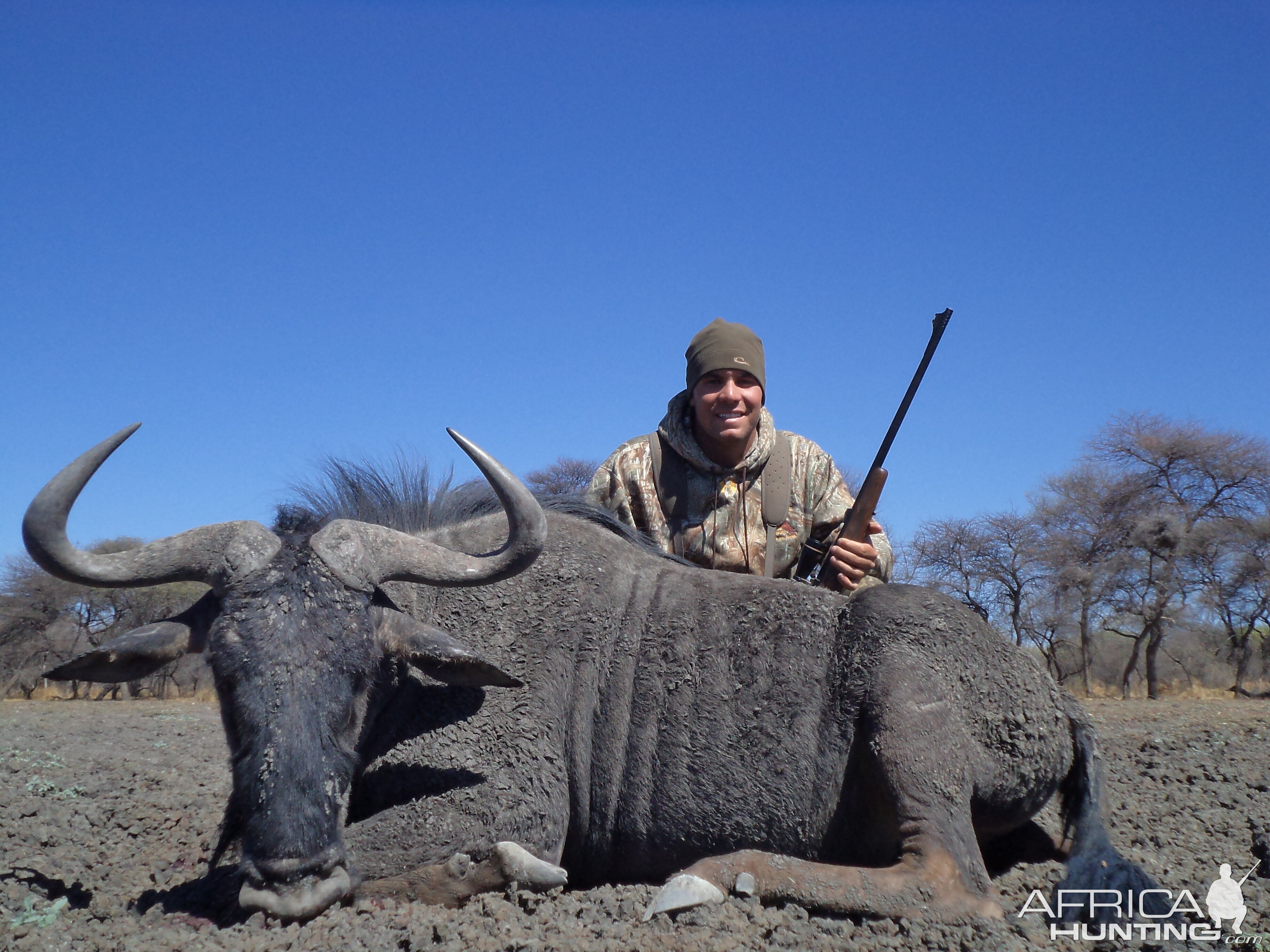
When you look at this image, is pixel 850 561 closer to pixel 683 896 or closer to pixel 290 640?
pixel 683 896

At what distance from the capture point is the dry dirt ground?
3227 millimetres

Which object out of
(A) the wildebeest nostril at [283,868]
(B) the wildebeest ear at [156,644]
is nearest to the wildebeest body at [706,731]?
(A) the wildebeest nostril at [283,868]

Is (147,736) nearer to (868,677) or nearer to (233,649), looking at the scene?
(233,649)

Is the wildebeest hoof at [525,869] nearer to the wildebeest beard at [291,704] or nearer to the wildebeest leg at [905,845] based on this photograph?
the wildebeest leg at [905,845]

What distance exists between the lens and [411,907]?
3.50m

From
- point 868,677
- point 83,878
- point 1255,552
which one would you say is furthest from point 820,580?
point 1255,552

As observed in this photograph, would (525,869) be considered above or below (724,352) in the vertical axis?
below

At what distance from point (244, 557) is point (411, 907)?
4.56ft

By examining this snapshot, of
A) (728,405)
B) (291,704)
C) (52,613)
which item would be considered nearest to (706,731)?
(291,704)

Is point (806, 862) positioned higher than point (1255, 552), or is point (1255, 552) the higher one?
point (1255, 552)

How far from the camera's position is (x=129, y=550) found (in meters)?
3.76

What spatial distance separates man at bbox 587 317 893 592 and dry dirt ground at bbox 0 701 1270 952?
204 centimetres

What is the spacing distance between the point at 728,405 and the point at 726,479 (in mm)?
456

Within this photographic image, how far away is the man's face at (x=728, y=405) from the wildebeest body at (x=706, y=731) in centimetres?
166
